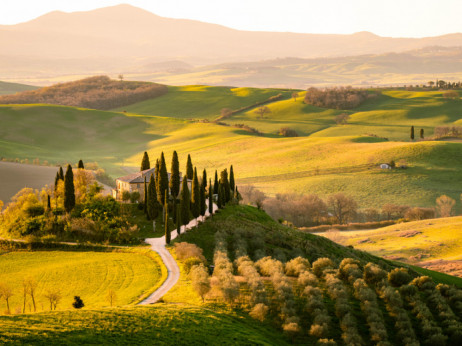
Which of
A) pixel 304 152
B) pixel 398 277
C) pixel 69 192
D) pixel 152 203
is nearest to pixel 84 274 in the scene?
pixel 152 203

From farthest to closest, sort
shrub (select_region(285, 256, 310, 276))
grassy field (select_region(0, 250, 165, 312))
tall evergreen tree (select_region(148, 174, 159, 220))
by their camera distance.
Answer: tall evergreen tree (select_region(148, 174, 159, 220)) < shrub (select_region(285, 256, 310, 276)) < grassy field (select_region(0, 250, 165, 312))

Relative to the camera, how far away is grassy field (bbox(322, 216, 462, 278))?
237 feet

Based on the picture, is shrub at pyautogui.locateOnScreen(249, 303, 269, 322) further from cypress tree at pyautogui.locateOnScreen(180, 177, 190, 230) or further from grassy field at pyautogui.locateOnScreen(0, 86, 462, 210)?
grassy field at pyautogui.locateOnScreen(0, 86, 462, 210)

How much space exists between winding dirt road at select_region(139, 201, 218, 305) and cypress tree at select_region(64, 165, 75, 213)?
38.7ft

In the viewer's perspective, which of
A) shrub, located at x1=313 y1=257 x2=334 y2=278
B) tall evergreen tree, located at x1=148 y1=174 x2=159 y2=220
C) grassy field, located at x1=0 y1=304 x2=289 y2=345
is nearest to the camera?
grassy field, located at x1=0 y1=304 x2=289 y2=345

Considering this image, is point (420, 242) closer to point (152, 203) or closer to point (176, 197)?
point (176, 197)

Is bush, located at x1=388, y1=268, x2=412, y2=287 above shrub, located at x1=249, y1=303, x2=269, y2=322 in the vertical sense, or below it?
below

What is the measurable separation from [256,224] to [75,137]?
142529mm

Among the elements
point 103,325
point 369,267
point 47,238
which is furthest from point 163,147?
point 103,325

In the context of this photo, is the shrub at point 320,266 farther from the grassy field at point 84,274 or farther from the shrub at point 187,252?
the grassy field at point 84,274

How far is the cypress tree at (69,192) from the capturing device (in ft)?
211

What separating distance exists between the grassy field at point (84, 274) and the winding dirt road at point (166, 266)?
0.79 m

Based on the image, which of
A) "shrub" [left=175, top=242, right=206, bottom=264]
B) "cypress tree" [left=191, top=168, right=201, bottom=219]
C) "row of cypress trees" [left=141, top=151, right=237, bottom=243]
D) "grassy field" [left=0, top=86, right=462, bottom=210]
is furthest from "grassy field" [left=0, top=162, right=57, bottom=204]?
"shrub" [left=175, top=242, right=206, bottom=264]

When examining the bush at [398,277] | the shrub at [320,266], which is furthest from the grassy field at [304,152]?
the shrub at [320,266]
